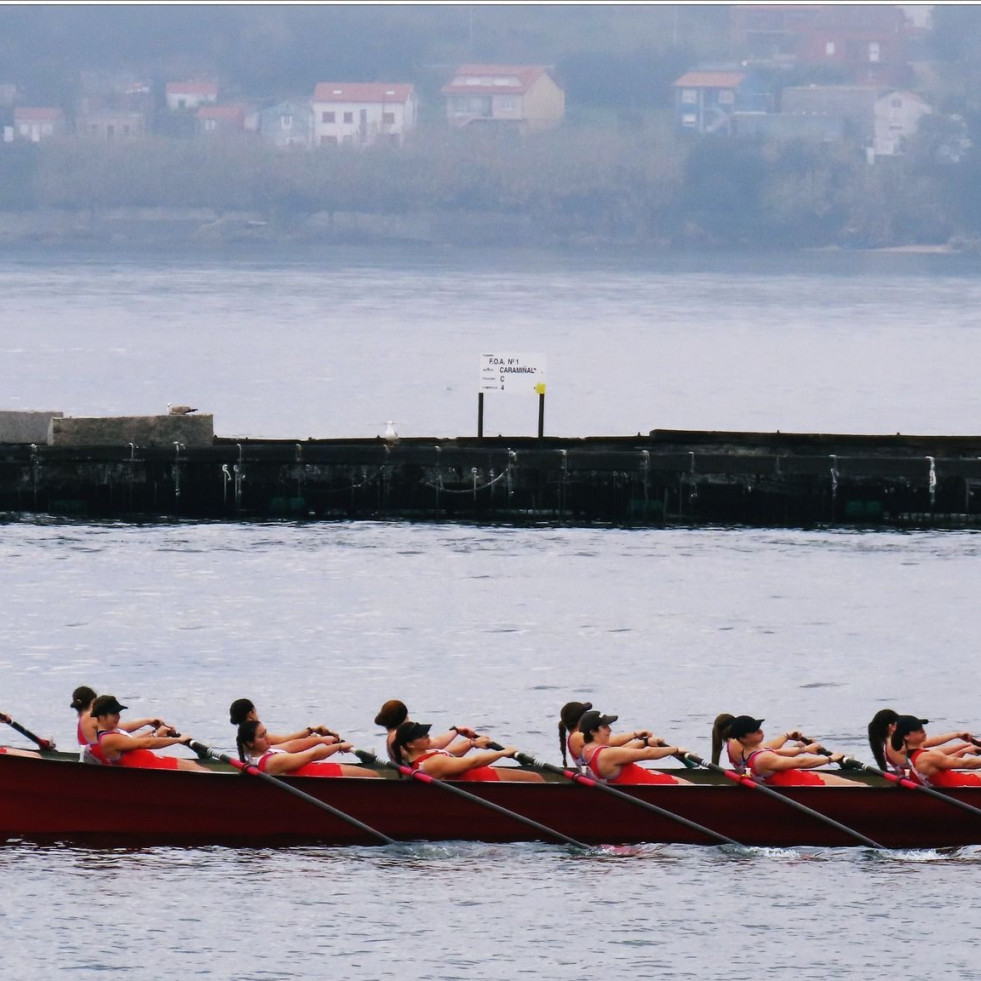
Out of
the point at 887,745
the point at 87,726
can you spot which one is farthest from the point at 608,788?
the point at 87,726

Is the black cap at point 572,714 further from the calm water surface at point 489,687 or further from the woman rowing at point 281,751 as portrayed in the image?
the woman rowing at point 281,751

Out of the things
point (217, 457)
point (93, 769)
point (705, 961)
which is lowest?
point (705, 961)

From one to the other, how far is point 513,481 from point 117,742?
29.6 metres

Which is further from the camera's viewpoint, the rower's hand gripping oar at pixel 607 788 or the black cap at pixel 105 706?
the rower's hand gripping oar at pixel 607 788

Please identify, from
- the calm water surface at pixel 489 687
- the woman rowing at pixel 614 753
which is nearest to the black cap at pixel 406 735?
the calm water surface at pixel 489 687

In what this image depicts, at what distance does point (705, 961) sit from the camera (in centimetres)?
2577

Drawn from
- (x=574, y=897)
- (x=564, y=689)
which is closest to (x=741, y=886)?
(x=574, y=897)

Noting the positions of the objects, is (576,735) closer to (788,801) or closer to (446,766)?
(446,766)

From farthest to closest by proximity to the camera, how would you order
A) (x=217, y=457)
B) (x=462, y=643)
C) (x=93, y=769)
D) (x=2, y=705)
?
(x=217, y=457) < (x=462, y=643) < (x=2, y=705) < (x=93, y=769)

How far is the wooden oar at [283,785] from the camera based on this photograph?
27.4 metres

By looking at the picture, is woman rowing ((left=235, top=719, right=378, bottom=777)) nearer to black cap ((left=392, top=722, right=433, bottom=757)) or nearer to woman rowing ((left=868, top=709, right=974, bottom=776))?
black cap ((left=392, top=722, right=433, bottom=757))

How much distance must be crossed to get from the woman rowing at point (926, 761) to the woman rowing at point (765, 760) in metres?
0.82

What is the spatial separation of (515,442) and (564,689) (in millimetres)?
17587

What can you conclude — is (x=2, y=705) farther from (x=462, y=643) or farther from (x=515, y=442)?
(x=515, y=442)
